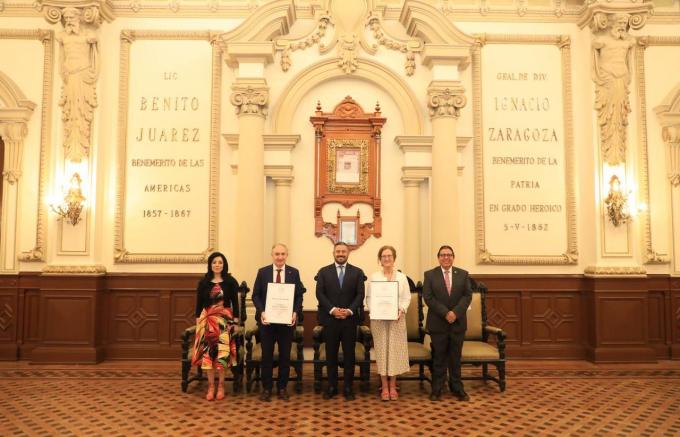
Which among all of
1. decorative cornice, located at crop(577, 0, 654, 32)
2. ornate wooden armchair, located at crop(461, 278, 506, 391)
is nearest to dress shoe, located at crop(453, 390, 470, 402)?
ornate wooden armchair, located at crop(461, 278, 506, 391)

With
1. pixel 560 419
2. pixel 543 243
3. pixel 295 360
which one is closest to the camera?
pixel 560 419

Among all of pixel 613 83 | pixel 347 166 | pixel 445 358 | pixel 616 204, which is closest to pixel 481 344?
pixel 445 358

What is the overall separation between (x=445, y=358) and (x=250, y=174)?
11.1ft

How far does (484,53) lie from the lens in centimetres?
720

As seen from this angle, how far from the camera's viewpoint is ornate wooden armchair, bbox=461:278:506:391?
516 centimetres

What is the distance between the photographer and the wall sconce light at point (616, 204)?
6.66 metres

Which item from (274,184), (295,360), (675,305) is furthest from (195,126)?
(675,305)

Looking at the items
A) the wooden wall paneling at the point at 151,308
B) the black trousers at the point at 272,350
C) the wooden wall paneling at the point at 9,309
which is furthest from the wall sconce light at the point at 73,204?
the black trousers at the point at 272,350

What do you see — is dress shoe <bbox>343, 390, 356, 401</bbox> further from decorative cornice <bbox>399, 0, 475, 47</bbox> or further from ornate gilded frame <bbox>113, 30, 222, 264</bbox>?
decorative cornice <bbox>399, 0, 475, 47</bbox>

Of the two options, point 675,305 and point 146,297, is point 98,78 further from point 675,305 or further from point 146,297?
point 675,305

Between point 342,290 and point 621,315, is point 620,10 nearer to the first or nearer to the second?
point 621,315

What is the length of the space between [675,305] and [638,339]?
905 millimetres

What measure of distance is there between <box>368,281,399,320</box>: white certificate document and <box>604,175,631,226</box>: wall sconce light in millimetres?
3532

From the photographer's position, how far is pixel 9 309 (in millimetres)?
6832
